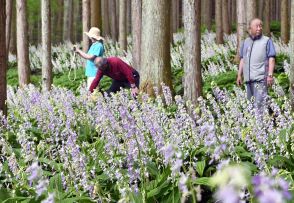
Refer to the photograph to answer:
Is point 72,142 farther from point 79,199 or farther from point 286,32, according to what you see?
point 286,32

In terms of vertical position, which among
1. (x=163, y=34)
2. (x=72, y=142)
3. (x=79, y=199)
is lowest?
(x=79, y=199)

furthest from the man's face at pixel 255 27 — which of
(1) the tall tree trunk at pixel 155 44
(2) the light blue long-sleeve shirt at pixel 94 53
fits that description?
(2) the light blue long-sleeve shirt at pixel 94 53

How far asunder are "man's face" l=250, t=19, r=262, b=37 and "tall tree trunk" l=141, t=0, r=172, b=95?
1828mm

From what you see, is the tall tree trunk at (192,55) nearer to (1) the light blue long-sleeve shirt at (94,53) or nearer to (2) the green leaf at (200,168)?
(1) the light blue long-sleeve shirt at (94,53)

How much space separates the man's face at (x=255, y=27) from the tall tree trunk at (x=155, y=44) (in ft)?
6.00

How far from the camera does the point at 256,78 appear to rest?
7.39 meters

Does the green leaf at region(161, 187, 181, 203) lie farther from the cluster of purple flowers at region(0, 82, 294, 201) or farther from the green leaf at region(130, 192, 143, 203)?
the green leaf at region(130, 192, 143, 203)

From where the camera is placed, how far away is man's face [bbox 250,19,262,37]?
7.02 metres

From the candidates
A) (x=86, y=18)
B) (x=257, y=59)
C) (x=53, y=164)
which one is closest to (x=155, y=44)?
(x=257, y=59)

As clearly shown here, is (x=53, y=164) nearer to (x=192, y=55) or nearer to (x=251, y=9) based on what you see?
(x=192, y=55)

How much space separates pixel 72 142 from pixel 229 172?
9.23 feet

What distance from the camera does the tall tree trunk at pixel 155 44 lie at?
8.47 meters

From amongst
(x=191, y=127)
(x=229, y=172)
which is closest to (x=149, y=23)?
(x=191, y=127)

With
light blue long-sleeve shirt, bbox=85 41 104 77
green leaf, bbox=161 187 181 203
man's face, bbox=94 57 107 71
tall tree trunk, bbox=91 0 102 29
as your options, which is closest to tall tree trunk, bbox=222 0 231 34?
tall tree trunk, bbox=91 0 102 29
